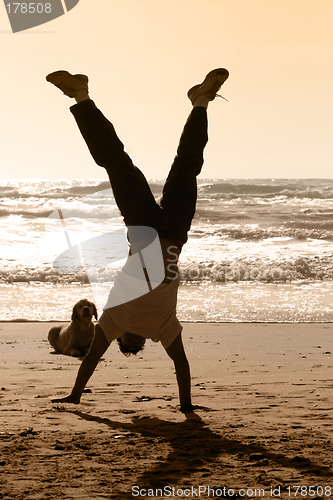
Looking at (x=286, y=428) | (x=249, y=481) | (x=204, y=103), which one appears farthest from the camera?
(x=204, y=103)

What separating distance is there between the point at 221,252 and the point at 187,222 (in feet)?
37.4

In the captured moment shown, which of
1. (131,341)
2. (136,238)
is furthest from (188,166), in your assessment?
(131,341)

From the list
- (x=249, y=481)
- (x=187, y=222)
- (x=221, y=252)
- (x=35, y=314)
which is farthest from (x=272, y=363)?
(x=221, y=252)

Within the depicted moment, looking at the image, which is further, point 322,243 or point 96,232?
point 96,232

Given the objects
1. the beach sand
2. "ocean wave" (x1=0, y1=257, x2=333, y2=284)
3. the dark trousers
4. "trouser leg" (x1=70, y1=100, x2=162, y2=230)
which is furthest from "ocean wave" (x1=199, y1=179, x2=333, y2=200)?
"trouser leg" (x1=70, y1=100, x2=162, y2=230)

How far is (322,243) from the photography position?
56.6 feet

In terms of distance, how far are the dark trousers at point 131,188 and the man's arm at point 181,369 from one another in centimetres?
77

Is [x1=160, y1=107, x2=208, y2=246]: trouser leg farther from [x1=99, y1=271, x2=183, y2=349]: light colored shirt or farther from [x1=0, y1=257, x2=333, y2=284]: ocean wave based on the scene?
[x1=0, y1=257, x2=333, y2=284]: ocean wave

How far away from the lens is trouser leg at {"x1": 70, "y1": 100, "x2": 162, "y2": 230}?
4098 mm

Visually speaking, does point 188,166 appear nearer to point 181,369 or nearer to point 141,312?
point 141,312

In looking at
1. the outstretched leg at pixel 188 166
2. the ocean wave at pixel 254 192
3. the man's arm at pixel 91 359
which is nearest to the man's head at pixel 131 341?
the man's arm at pixel 91 359

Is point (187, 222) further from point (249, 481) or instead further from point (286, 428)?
point (249, 481)

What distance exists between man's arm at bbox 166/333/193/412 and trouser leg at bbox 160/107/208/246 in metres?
0.77

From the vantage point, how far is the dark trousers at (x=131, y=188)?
13.4ft
